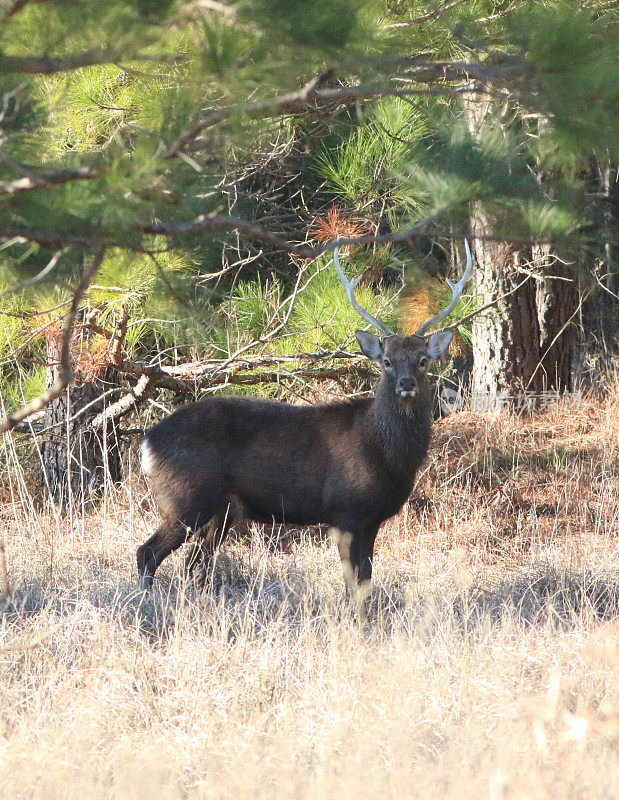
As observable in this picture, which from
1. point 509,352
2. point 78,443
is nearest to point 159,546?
point 78,443

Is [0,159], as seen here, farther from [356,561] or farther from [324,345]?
[324,345]

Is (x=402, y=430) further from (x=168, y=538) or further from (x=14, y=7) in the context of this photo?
(x=14, y=7)

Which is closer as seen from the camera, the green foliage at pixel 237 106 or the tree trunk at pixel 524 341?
the green foliage at pixel 237 106

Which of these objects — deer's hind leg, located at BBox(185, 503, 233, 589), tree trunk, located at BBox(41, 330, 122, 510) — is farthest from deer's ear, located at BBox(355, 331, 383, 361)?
tree trunk, located at BBox(41, 330, 122, 510)

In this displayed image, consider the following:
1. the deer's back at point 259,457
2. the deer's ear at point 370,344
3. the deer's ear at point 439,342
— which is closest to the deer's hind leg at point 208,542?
the deer's back at point 259,457

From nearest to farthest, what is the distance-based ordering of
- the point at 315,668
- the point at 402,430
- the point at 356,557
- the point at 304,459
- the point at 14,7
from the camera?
the point at 14,7, the point at 315,668, the point at 356,557, the point at 402,430, the point at 304,459

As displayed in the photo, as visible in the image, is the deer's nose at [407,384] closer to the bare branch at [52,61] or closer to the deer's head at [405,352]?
the deer's head at [405,352]

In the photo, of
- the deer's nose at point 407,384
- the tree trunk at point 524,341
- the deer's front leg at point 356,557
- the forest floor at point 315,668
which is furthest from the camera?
the tree trunk at point 524,341

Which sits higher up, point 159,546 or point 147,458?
point 147,458

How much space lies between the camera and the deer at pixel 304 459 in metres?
5.92

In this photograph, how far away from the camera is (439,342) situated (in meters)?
6.27

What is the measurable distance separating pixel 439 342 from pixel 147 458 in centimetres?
196

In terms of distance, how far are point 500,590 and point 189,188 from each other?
3.57 m

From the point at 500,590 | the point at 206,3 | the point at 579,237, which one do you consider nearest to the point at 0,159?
the point at 206,3
